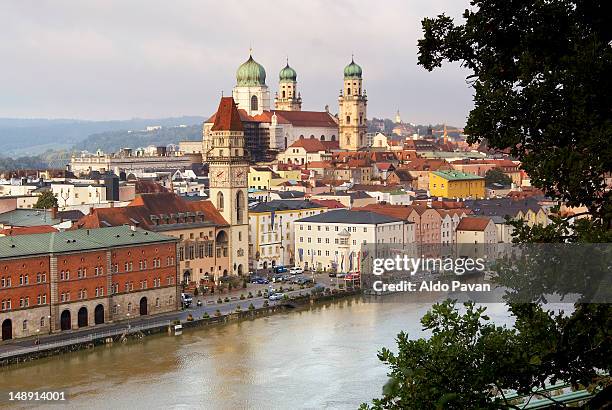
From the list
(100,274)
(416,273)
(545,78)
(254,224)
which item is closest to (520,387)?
(545,78)

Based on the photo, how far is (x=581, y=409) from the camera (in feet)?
14.6

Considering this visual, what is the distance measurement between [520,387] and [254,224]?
18900 millimetres

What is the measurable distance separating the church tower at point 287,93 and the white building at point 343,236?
2602 cm

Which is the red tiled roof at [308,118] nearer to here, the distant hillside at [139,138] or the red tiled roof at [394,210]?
the red tiled roof at [394,210]

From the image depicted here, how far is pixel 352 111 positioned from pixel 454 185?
13009 millimetres

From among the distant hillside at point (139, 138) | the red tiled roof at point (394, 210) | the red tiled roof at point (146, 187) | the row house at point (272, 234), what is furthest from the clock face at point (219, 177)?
the distant hillside at point (139, 138)

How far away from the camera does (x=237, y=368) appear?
1349 centimetres

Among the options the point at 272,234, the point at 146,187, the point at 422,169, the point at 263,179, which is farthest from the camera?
the point at 422,169

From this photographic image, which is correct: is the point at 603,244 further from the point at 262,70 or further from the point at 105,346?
the point at 262,70

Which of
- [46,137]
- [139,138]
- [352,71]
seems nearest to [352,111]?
[352,71]

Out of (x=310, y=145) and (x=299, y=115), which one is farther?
(x=299, y=115)

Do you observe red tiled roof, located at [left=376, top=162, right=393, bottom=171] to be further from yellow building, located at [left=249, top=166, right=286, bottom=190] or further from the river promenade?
the river promenade

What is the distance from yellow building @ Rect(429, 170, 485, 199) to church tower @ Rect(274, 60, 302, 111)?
16022 mm

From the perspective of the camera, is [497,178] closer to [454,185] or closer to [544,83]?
[454,185]
